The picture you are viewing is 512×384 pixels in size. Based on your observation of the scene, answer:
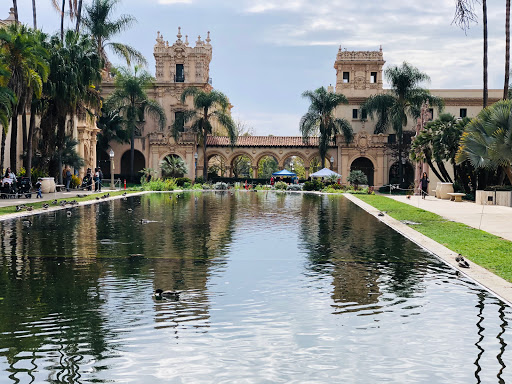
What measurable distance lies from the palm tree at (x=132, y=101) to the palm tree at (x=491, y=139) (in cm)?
3656

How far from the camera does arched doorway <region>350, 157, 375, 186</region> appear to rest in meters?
65.8

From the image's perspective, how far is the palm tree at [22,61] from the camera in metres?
33.3

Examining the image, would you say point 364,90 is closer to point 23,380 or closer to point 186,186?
point 186,186

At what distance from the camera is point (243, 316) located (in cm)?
806

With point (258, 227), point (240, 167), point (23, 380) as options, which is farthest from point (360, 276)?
point (240, 167)

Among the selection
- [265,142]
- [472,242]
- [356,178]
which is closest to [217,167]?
[265,142]

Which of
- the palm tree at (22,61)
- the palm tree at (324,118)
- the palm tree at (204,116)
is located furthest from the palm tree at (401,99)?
the palm tree at (22,61)

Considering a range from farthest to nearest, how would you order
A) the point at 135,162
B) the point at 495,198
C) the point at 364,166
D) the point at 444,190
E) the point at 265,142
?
the point at 135,162, the point at 265,142, the point at 364,166, the point at 444,190, the point at 495,198

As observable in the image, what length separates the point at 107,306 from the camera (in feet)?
28.1

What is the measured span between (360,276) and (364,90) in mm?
58465

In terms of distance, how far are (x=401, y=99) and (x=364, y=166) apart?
8.95 meters

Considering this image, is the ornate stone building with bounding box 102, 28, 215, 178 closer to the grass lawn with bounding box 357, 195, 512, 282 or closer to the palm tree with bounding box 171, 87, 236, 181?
the palm tree with bounding box 171, 87, 236, 181

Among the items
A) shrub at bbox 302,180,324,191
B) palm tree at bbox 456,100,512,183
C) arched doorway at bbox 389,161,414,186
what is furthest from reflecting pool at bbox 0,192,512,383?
arched doorway at bbox 389,161,414,186

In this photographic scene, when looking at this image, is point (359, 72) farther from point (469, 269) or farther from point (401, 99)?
point (469, 269)
